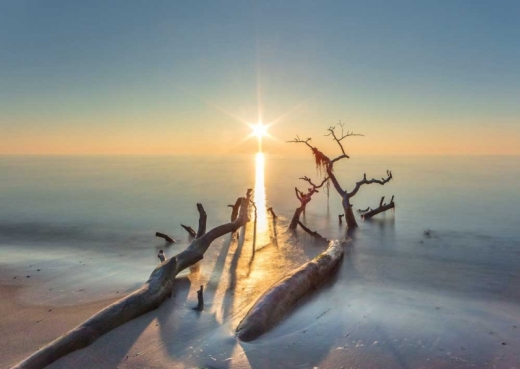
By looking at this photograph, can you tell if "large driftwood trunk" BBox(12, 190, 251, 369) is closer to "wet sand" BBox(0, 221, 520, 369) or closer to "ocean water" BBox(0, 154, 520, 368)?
"wet sand" BBox(0, 221, 520, 369)

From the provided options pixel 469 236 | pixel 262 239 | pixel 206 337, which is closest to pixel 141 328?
pixel 206 337

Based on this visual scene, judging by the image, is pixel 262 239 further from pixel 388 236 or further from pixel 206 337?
pixel 206 337

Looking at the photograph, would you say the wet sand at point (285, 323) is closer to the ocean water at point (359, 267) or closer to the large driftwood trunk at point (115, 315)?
the ocean water at point (359, 267)

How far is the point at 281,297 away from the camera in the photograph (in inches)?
423

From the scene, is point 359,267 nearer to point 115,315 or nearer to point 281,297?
point 281,297

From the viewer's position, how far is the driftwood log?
30.7ft

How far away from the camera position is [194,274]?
1492 centimetres

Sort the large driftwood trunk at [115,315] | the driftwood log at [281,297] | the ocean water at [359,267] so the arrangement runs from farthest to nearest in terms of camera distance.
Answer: the driftwood log at [281,297] < the ocean water at [359,267] < the large driftwood trunk at [115,315]

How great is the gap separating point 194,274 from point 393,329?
8183 millimetres

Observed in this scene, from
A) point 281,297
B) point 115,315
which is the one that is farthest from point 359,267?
point 115,315

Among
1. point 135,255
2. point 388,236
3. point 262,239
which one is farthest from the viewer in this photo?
point 388,236

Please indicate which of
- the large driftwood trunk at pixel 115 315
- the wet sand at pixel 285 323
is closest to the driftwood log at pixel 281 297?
the wet sand at pixel 285 323

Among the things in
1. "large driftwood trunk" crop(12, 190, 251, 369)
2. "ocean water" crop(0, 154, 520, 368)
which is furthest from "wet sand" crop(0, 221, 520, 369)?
"large driftwood trunk" crop(12, 190, 251, 369)

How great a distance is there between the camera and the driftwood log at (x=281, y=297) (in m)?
9.35
